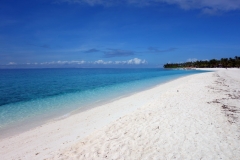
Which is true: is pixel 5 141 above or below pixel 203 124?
below

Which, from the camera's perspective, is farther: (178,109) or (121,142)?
(178,109)

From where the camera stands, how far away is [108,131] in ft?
25.2

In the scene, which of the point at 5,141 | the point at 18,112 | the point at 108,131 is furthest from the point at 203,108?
the point at 18,112

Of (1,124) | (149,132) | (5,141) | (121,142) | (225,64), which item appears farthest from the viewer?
(225,64)

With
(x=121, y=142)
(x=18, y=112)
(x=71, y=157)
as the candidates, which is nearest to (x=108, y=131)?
(x=121, y=142)

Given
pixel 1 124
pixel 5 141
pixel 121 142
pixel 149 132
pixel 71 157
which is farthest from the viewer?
pixel 1 124

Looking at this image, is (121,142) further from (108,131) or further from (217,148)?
(217,148)

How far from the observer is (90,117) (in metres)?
10.9

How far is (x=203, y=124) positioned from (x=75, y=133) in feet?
20.7

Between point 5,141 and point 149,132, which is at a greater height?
point 149,132

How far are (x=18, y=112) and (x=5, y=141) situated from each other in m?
6.05

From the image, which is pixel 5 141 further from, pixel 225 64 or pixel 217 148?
pixel 225 64

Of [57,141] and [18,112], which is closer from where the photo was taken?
[57,141]

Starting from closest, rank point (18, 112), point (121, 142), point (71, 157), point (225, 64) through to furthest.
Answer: point (71, 157)
point (121, 142)
point (18, 112)
point (225, 64)
